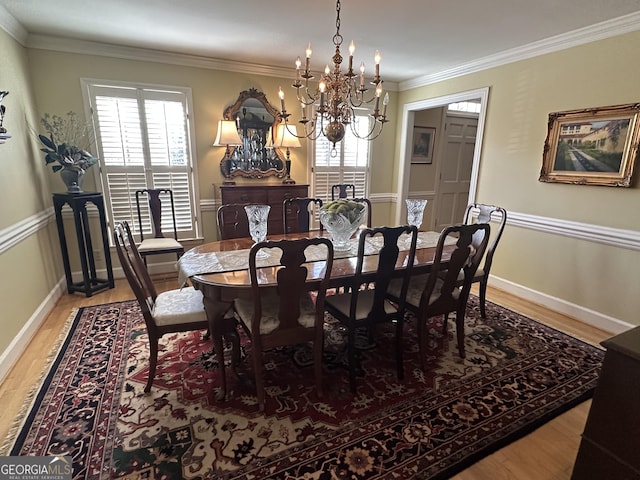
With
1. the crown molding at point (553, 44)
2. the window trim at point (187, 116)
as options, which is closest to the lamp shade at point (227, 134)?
the window trim at point (187, 116)

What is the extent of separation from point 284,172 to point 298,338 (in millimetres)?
2924

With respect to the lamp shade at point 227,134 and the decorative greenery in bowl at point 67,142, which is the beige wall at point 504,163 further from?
the lamp shade at point 227,134

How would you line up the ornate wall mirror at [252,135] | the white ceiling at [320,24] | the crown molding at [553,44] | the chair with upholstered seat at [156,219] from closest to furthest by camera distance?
the white ceiling at [320,24] < the crown molding at [553,44] < the chair with upholstered seat at [156,219] < the ornate wall mirror at [252,135]

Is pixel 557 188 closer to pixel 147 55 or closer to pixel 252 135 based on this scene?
pixel 252 135

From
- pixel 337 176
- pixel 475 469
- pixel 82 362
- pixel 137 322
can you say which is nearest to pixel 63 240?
pixel 137 322

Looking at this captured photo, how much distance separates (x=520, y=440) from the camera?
1.71 meters

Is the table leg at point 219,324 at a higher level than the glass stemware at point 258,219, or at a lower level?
lower

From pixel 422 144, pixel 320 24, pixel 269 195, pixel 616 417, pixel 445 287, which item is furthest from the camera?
pixel 422 144

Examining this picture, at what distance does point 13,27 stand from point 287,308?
3401 millimetres

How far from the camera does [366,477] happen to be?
4.85 ft

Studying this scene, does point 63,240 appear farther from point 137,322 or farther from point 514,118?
point 514,118

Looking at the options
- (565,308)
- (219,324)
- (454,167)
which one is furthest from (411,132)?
(219,324)

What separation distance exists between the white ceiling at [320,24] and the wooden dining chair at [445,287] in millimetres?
1706

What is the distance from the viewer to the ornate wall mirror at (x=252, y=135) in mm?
4043
